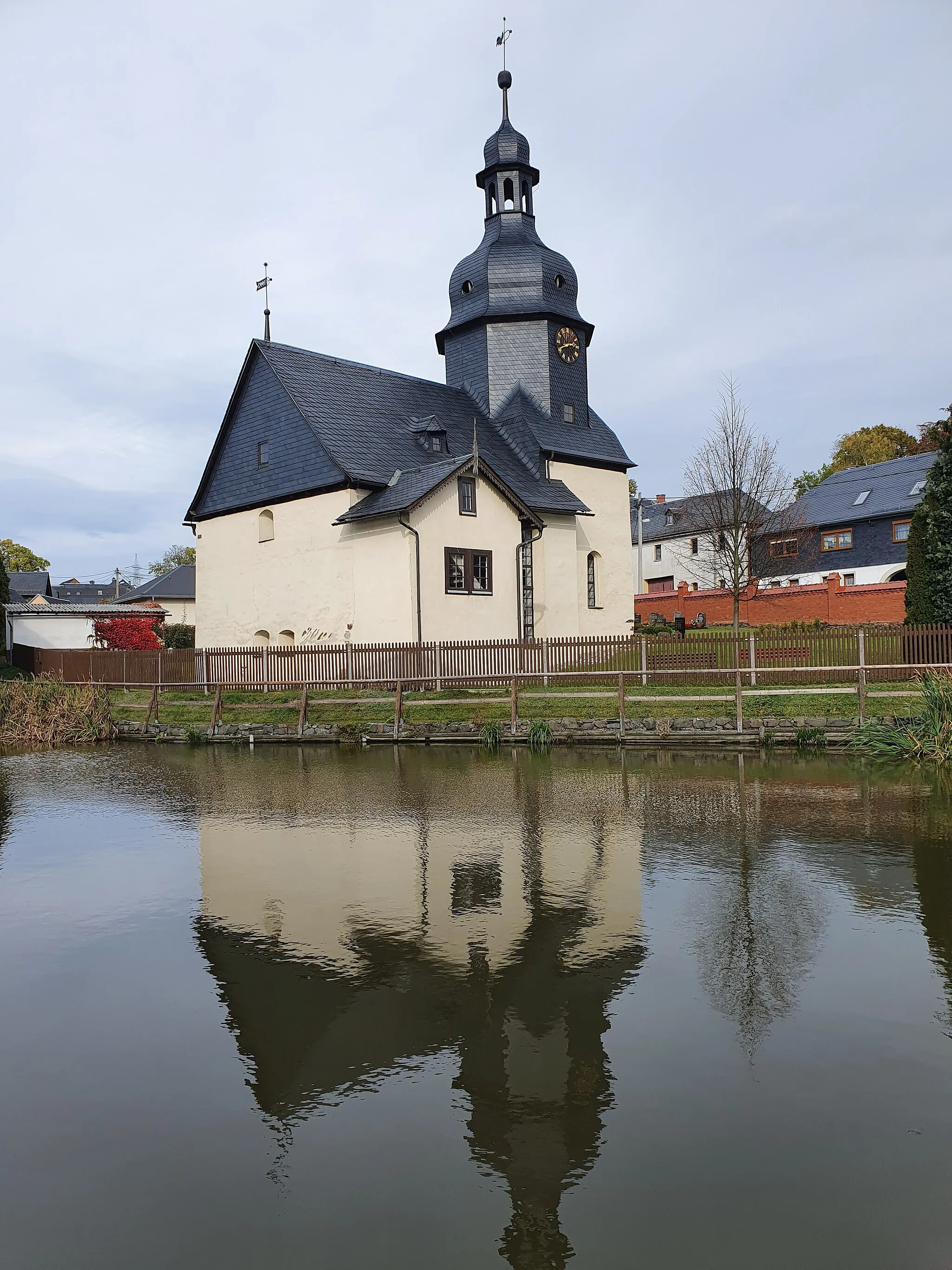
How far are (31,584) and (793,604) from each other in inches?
2438

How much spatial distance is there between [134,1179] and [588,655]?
68.0 feet

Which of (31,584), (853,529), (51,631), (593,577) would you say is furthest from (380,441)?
(31,584)

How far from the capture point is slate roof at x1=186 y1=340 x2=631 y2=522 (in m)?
29.3

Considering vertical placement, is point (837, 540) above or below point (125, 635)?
above

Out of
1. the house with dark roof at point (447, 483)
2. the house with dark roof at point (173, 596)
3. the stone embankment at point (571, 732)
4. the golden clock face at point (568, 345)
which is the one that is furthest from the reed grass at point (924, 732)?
the house with dark roof at point (173, 596)

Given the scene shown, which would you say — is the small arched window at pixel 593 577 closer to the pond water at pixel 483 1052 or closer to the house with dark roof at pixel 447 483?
the house with dark roof at pixel 447 483

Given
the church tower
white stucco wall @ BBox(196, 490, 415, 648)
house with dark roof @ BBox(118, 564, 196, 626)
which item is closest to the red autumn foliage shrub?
white stucco wall @ BBox(196, 490, 415, 648)

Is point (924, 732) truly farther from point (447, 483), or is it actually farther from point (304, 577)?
point (304, 577)

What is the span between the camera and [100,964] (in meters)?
6.29

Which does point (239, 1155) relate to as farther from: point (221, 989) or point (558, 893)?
point (558, 893)

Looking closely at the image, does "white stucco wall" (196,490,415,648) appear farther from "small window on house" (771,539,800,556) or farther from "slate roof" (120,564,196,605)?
"slate roof" (120,564,196,605)

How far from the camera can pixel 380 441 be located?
30844 millimetres

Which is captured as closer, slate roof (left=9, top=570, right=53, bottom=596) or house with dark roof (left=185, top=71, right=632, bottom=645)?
house with dark roof (left=185, top=71, right=632, bottom=645)

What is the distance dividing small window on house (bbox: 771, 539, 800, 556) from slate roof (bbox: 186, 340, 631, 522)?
1567 centimetres
